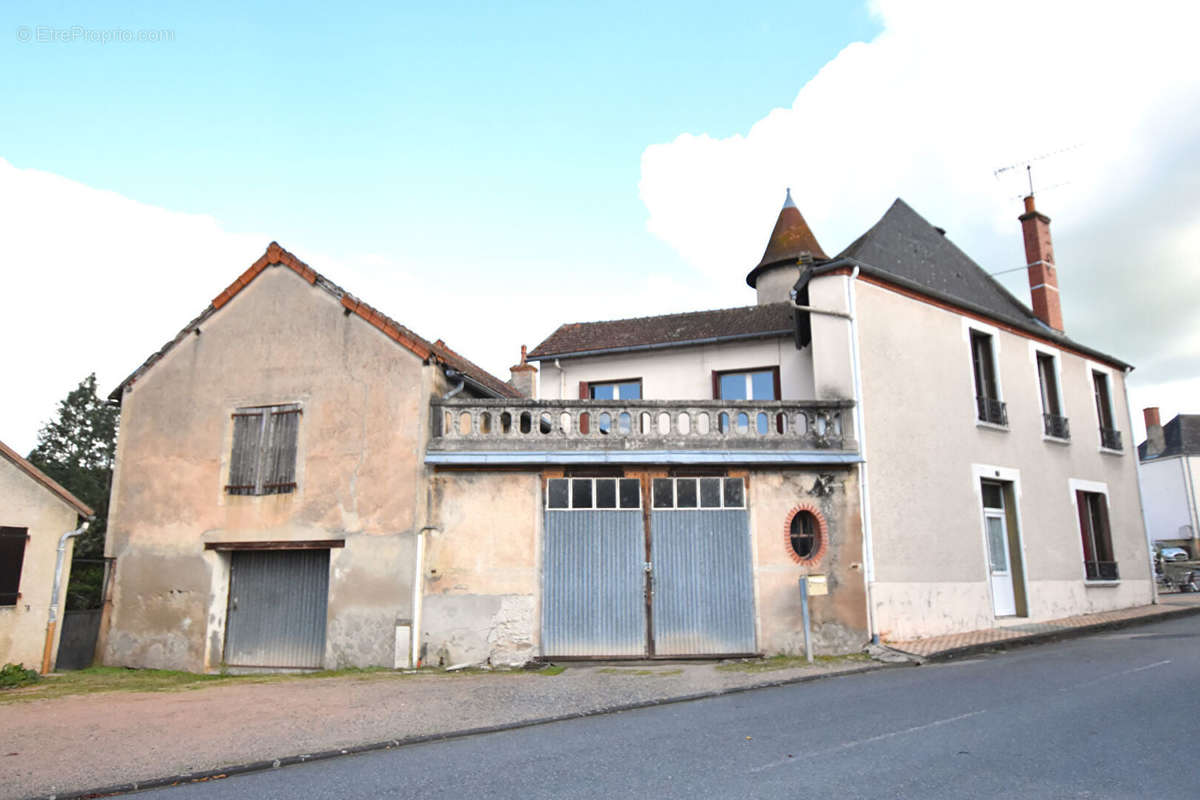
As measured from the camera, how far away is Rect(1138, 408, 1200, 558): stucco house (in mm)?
37344

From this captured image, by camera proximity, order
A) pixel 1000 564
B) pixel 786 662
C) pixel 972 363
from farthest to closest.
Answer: pixel 972 363 → pixel 1000 564 → pixel 786 662

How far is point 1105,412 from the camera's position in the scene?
19062mm

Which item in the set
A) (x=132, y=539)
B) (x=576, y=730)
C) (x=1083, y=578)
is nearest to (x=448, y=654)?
(x=576, y=730)

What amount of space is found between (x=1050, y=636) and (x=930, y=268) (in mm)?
6984

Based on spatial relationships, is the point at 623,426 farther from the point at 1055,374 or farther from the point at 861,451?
the point at 1055,374

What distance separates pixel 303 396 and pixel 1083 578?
595 inches

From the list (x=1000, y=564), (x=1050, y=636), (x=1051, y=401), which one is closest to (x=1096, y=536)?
(x=1051, y=401)

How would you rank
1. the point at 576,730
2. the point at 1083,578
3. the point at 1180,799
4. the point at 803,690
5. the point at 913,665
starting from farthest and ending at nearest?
the point at 1083,578 < the point at 913,665 < the point at 803,690 < the point at 576,730 < the point at 1180,799

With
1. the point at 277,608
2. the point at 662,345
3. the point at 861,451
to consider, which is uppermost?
the point at 662,345

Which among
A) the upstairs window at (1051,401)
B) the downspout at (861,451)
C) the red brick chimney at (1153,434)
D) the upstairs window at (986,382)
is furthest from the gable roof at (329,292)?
the red brick chimney at (1153,434)

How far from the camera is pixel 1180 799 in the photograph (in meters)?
4.82

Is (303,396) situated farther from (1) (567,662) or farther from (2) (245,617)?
(1) (567,662)

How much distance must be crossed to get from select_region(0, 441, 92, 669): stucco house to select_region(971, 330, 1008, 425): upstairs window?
15.5m

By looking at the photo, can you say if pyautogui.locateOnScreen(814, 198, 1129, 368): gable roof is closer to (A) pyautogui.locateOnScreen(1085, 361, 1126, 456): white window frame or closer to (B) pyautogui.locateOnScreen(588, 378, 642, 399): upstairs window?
(A) pyautogui.locateOnScreen(1085, 361, 1126, 456): white window frame
